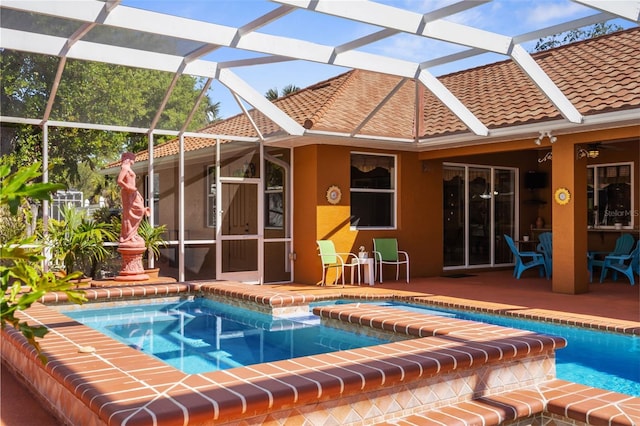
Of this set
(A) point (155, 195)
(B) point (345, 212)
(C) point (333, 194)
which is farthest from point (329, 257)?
(A) point (155, 195)

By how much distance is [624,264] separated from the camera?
12.1 m

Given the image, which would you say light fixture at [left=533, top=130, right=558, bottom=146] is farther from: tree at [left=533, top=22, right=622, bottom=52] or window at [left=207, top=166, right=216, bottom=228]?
tree at [left=533, top=22, right=622, bottom=52]

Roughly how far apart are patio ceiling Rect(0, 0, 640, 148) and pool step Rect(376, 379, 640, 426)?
3701 mm

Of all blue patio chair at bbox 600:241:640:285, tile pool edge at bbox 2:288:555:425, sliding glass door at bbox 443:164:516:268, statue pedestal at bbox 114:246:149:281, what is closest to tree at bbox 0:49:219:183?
statue pedestal at bbox 114:246:149:281

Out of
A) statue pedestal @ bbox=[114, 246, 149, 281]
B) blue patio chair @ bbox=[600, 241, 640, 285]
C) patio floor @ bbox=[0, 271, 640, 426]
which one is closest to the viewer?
patio floor @ bbox=[0, 271, 640, 426]

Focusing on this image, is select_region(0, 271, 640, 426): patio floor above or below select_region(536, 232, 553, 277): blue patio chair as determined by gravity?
below

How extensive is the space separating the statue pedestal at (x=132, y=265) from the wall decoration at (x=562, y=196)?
7061 mm

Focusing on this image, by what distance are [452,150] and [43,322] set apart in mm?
8778

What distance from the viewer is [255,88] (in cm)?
1022

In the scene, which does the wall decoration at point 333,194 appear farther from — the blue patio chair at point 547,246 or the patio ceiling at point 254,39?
the blue patio chair at point 547,246

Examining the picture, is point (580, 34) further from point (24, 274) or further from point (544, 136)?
point (24, 274)

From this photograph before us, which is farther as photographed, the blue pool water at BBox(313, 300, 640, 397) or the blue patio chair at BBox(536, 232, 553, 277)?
the blue patio chair at BBox(536, 232, 553, 277)

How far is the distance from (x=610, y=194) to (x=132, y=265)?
1025 cm

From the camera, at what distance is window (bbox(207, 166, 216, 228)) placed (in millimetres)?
11539
